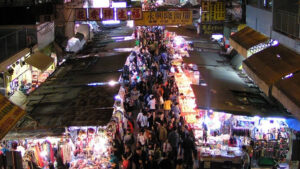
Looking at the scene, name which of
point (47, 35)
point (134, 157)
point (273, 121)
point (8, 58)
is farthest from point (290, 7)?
point (47, 35)

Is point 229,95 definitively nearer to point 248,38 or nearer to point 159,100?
point 248,38

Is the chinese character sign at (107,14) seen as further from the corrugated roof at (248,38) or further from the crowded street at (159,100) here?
the corrugated roof at (248,38)

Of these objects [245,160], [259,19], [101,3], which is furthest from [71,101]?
[101,3]

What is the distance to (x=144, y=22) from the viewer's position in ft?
66.8

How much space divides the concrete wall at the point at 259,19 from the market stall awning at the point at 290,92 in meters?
4.51

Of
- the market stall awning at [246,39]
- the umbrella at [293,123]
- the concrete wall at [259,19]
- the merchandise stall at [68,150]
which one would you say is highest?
the concrete wall at [259,19]

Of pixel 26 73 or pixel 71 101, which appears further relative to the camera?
pixel 26 73

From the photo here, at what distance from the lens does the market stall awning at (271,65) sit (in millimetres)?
11312

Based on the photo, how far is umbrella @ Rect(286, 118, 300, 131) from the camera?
11672mm

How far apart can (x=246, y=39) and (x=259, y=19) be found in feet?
3.35

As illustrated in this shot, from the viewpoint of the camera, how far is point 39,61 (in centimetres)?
1725

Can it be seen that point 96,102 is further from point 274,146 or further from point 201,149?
point 274,146

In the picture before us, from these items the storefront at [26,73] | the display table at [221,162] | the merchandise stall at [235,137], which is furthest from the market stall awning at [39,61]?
the display table at [221,162]

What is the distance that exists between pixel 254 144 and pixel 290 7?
5.82 meters
